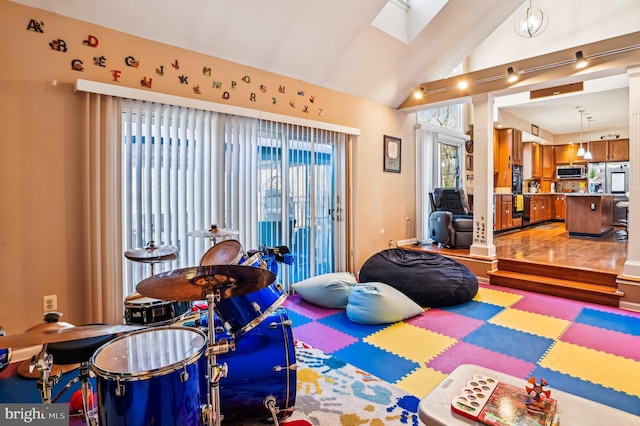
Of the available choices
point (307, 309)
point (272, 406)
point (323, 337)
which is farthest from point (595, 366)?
point (307, 309)

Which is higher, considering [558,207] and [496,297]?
[558,207]

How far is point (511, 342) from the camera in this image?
2.76m

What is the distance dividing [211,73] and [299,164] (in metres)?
1.41

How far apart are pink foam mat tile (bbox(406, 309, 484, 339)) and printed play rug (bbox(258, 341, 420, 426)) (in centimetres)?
105

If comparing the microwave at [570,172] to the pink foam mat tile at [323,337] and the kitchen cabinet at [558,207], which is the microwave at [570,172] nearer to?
the kitchen cabinet at [558,207]

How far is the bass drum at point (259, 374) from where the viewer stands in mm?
1714

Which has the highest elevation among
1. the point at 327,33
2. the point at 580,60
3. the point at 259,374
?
the point at 327,33

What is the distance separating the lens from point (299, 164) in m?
4.19

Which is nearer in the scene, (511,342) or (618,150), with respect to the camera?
(511,342)

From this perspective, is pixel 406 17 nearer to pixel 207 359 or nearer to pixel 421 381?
pixel 421 381

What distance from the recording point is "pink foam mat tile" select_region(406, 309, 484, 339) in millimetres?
2986

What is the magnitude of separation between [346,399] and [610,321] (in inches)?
115

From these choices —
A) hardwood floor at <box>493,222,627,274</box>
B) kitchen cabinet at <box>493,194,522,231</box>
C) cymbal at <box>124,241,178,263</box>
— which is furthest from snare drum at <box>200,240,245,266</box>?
kitchen cabinet at <box>493,194,522,231</box>

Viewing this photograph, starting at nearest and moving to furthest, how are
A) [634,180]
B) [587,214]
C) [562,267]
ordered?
[634,180]
[562,267]
[587,214]
